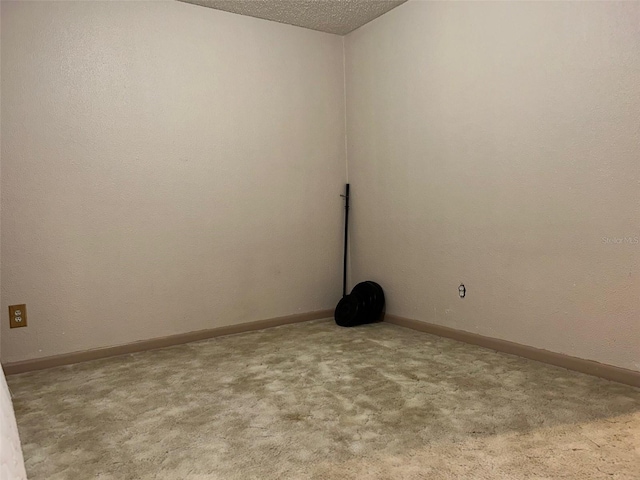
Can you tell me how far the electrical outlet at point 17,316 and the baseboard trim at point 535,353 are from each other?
244cm

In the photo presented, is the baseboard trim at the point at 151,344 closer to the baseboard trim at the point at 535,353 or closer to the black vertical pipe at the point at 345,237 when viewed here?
the black vertical pipe at the point at 345,237

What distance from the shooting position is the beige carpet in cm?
177

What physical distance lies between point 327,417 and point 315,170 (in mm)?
2335

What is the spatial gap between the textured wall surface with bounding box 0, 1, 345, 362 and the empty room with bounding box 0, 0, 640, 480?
0.01 m

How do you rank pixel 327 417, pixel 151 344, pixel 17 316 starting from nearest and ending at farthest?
pixel 327 417 → pixel 17 316 → pixel 151 344

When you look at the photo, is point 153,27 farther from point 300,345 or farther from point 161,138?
point 300,345

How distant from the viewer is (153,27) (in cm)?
337

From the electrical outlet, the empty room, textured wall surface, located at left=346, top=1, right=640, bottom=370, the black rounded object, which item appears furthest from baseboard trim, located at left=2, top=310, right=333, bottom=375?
textured wall surface, located at left=346, top=1, right=640, bottom=370

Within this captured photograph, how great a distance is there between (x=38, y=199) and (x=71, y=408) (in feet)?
4.26

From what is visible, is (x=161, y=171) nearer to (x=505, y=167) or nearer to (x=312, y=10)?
(x=312, y=10)

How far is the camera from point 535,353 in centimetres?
287

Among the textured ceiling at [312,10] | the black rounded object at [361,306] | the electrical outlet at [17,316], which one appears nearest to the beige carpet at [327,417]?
the electrical outlet at [17,316]

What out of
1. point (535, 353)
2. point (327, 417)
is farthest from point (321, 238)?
point (327, 417)

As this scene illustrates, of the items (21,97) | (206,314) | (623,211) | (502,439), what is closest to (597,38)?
(623,211)
